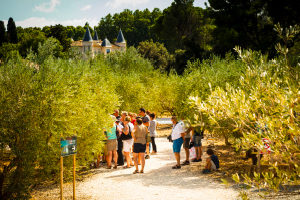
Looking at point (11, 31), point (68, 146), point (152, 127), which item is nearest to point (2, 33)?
point (11, 31)

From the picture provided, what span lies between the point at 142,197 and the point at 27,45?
58.2 m

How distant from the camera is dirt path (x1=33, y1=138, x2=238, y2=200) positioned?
8852mm

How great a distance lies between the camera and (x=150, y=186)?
9.68m

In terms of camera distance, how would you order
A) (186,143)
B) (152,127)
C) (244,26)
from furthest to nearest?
(244,26)
(152,127)
(186,143)

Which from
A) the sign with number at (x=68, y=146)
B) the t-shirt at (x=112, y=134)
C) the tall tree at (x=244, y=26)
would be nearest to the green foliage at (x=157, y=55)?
the tall tree at (x=244, y=26)

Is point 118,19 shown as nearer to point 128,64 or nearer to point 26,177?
point 128,64

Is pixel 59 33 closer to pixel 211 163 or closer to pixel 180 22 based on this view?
pixel 180 22

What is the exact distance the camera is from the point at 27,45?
59.8 metres

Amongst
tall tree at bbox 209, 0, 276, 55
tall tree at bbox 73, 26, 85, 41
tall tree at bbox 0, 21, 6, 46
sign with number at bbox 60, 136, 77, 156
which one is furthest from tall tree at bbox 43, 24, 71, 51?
tall tree at bbox 73, 26, 85, 41

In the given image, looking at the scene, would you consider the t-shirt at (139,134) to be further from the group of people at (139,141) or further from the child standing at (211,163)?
the child standing at (211,163)

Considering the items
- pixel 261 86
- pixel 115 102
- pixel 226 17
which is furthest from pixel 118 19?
pixel 261 86

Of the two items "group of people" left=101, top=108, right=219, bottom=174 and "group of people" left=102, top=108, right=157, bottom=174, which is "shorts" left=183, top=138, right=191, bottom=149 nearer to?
"group of people" left=101, top=108, right=219, bottom=174

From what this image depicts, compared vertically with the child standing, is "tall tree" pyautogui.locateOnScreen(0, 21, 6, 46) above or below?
above

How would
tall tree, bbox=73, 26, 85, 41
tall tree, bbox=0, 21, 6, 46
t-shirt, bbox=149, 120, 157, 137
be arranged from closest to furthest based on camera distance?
t-shirt, bbox=149, 120, 157, 137 < tall tree, bbox=0, 21, 6, 46 < tall tree, bbox=73, 26, 85, 41
